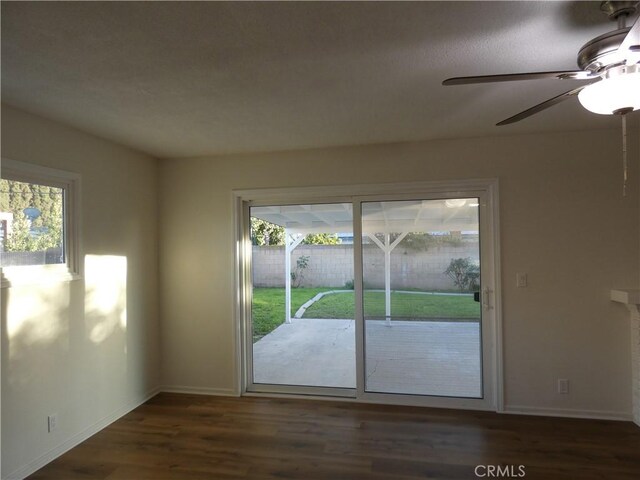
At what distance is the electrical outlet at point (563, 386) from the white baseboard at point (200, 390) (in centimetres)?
296

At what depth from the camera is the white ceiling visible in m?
1.51

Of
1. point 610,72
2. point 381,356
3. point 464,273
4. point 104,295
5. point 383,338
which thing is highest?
point 610,72

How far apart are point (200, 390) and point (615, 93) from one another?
3.96 metres

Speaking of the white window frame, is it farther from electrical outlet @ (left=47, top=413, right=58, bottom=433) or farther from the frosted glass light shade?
the frosted glass light shade

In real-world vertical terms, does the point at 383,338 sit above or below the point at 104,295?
below

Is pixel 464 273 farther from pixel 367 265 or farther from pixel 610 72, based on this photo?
pixel 610 72

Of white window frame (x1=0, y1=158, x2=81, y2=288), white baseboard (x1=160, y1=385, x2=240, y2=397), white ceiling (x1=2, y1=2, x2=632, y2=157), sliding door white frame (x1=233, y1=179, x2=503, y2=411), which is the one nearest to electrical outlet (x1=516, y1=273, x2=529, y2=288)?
sliding door white frame (x1=233, y1=179, x2=503, y2=411)

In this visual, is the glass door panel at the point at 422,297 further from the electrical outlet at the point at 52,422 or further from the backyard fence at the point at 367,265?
the electrical outlet at the point at 52,422

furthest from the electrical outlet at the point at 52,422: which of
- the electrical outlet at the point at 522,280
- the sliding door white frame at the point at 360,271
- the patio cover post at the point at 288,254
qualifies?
the electrical outlet at the point at 522,280

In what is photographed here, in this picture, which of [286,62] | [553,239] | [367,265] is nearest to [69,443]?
[367,265]

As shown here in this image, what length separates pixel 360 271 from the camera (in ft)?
11.6

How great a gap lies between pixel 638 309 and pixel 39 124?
15.4ft

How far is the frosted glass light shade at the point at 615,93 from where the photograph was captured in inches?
52.9

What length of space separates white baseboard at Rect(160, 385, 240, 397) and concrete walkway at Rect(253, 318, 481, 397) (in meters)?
0.28
